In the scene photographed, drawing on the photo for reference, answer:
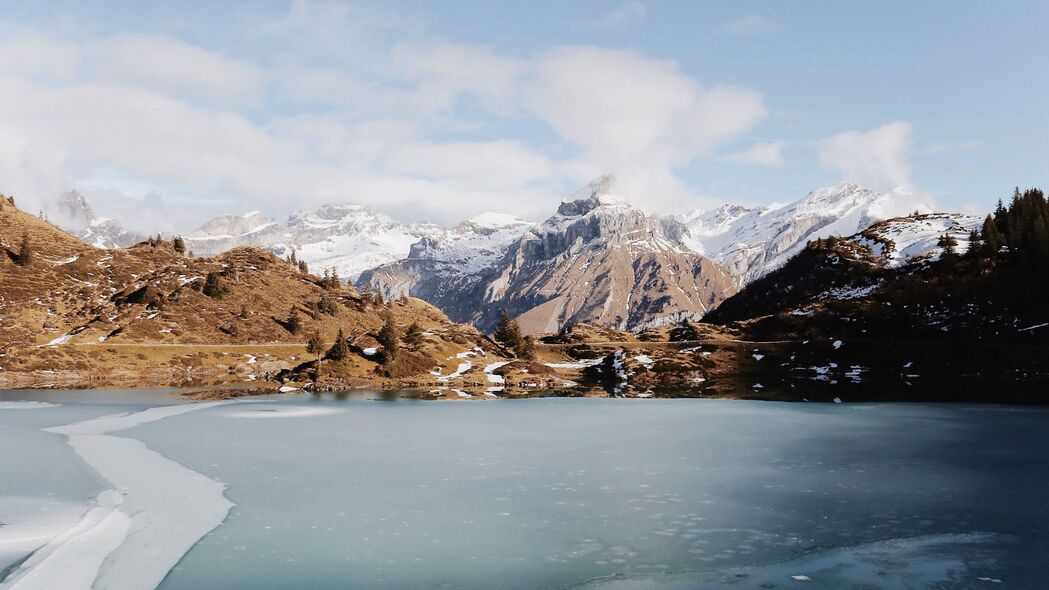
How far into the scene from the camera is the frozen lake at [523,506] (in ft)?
77.9

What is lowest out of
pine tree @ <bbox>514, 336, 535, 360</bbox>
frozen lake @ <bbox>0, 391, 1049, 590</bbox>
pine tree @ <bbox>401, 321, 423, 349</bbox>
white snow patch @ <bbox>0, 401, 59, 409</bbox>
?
white snow patch @ <bbox>0, 401, 59, 409</bbox>

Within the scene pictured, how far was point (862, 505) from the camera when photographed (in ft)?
108

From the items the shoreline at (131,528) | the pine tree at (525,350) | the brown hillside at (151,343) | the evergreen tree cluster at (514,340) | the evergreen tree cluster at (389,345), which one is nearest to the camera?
the shoreline at (131,528)

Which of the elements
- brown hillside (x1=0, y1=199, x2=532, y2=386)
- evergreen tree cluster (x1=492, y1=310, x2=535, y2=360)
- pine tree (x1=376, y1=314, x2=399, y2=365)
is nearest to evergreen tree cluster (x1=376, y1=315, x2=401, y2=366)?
pine tree (x1=376, y1=314, x2=399, y2=365)

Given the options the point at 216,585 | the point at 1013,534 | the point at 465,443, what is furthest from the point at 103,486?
the point at 1013,534

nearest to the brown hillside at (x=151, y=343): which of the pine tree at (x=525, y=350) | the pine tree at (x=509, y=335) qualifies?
the pine tree at (x=509, y=335)

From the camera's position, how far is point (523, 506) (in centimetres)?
3316

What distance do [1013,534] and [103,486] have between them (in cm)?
4545

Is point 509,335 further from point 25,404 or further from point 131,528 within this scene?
point 131,528

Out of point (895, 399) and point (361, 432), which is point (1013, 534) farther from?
point (895, 399)

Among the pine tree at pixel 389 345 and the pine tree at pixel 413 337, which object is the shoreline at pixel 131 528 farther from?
the pine tree at pixel 413 337

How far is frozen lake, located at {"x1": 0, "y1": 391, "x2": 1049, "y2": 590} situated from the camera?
23734 millimetres

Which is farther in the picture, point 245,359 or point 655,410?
point 245,359

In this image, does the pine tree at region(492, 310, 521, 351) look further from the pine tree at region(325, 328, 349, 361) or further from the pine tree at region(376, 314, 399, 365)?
the pine tree at region(325, 328, 349, 361)
